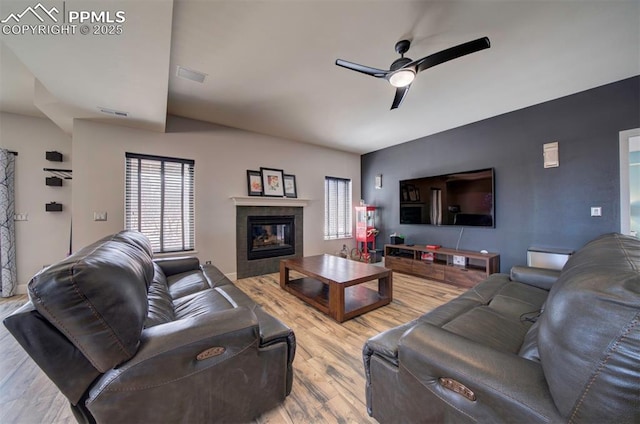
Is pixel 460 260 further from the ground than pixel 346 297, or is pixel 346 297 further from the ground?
pixel 460 260

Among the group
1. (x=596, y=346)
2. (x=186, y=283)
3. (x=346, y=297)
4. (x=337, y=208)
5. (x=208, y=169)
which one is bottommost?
(x=346, y=297)

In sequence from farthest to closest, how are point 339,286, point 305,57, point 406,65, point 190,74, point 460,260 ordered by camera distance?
1. point 460,260
2. point 190,74
3. point 339,286
4. point 305,57
5. point 406,65

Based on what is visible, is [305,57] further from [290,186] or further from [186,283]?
[290,186]

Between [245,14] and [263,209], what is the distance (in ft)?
9.99

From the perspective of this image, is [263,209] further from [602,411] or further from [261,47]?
[602,411]

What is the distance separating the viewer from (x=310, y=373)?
171 centimetres

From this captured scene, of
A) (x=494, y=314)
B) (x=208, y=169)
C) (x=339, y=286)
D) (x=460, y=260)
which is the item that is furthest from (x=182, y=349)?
(x=460, y=260)

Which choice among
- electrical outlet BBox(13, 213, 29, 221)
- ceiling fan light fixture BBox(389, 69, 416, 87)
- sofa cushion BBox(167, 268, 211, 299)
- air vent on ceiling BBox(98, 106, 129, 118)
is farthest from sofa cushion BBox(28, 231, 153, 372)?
electrical outlet BBox(13, 213, 29, 221)

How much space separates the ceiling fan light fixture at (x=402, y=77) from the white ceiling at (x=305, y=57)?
354 mm

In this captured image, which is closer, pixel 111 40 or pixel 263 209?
pixel 111 40

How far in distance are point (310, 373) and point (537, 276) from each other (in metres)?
2.13

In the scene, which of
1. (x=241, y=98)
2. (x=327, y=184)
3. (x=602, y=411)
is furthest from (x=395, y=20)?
(x=327, y=184)

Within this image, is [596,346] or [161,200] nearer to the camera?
[596,346]

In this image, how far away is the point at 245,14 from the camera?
1.77 meters
